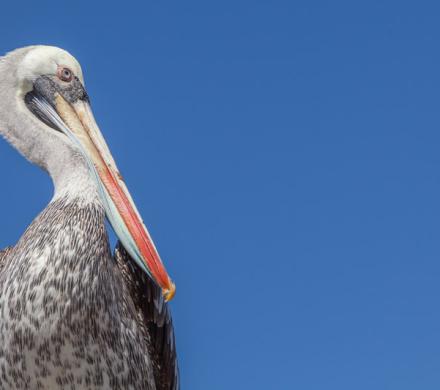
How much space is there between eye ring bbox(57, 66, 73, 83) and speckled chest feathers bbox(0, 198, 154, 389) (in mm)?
1245

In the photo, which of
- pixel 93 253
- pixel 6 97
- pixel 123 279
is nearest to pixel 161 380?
pixel 123 279

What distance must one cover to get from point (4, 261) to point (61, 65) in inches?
58.3

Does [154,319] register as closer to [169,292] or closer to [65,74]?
[169,292]

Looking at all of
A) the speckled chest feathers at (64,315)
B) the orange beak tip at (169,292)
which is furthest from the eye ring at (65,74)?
the orange beak tip at (169,292)

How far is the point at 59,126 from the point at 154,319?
154 centimetres

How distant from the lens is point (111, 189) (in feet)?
18.7

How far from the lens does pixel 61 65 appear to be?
6.14 metres

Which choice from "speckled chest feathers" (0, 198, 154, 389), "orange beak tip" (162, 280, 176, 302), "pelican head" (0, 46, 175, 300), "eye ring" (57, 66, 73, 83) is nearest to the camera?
"speckled chest feathers" (0, 198, 154, 389)

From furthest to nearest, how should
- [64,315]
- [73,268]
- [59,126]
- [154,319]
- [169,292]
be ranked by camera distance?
[59,126], [154,319], [169,292], [73,268], [64,315]

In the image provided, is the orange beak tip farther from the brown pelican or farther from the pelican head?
the pelican head

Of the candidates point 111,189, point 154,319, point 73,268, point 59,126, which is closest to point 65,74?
point 59,126

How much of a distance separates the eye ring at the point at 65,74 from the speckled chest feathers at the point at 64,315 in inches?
49.0

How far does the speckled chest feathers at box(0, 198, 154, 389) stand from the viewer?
194 inches

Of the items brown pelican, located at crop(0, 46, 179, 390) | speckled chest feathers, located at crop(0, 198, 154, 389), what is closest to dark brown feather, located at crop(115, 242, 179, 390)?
brown pelican, located at crop(0, 46, 179, 390)
